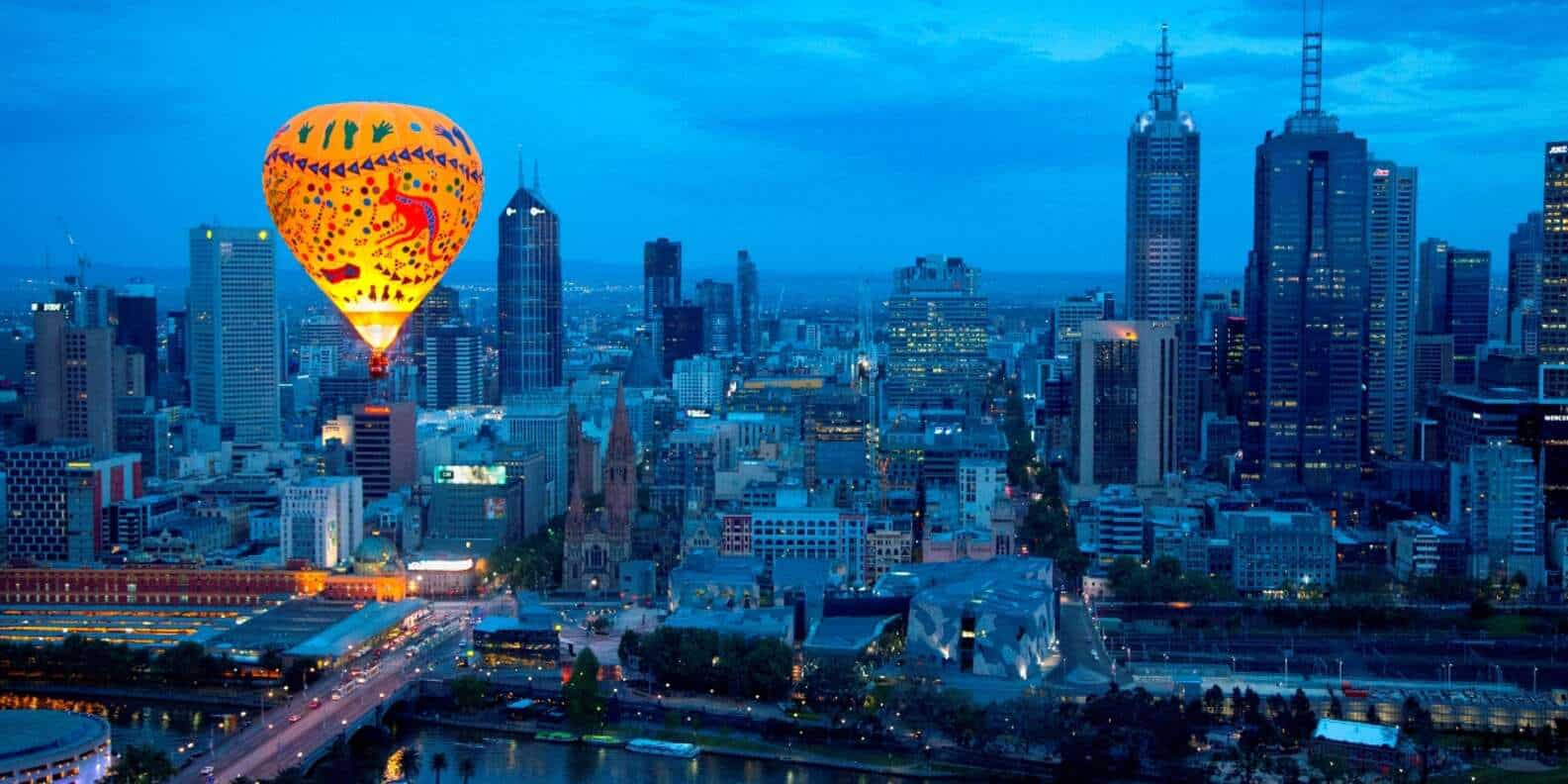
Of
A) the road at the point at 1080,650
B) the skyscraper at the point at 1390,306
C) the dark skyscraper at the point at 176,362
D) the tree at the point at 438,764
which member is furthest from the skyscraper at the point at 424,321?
the tree at the point at 438,764

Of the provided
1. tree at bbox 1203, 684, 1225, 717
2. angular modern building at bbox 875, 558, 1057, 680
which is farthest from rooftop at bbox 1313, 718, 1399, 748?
angular modern building at bbox 875, 558, 1057, 680

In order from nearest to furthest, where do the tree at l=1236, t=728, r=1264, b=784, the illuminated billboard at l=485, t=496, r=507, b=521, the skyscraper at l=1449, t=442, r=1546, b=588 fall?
the tree at l=1236, t=728, r=1264, b=784, the skyscraper at l=1449, t=442, r=1546, b=588, the illuminated billboard at l=485, t=496, r=507, b=521

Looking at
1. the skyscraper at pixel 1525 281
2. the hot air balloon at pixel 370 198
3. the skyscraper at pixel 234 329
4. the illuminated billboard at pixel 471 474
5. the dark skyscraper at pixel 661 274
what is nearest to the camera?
the hot air balloon at pixel 370 198

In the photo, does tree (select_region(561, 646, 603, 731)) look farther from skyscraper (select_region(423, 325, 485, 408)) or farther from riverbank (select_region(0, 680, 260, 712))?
skyscraper (select_region(423, 325, 485, 408))

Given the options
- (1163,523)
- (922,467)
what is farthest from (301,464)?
(1163,523)

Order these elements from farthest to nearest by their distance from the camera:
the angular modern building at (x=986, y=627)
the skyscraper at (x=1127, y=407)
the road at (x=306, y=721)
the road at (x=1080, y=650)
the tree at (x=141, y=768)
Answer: the skyscraper at (x=1127, y=407)
the angular modern building at (x=986, y=627)
the road at (x=1080, y=650)
the road at (x=306, y=721)
the tree at (x=141, y=768)

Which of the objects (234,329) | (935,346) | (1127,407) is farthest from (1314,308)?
(234,329)

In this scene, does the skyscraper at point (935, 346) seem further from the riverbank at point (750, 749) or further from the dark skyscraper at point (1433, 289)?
the riverbank at point (750, 749)
